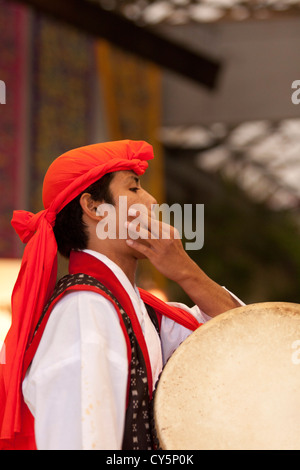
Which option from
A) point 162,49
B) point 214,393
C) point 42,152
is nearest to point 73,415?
point 214,393

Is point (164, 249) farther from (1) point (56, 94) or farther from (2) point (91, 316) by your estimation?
(1) point (56, 94)

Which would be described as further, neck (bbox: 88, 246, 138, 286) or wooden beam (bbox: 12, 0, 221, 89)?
wooden beam (bbox: 12, 0, 221, 89)

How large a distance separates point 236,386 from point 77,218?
0.55m

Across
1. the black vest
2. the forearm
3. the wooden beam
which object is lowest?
the black vest

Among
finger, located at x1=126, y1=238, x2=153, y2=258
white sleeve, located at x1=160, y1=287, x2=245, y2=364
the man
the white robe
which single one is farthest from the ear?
white sleeve, located at x1=160, y1=287, x2=245, y2=364

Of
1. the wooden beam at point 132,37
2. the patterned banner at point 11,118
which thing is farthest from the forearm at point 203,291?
the wooden beam at point 132,37

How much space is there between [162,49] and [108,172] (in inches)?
197

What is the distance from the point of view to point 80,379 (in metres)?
1.34

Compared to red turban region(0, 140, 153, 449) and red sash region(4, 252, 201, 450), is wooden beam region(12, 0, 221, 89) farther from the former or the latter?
red sash region(4, 252, 201, 450)

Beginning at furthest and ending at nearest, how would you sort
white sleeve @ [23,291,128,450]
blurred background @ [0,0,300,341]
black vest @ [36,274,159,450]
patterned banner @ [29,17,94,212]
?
patterned banner @ [29,17,94,212]
blurred background @ [0,0,300,341]
black vest @ [36,274,159,450]
white sleeve @ [23,291,128,450]

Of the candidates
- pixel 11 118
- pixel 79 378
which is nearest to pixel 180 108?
pixel 11 118

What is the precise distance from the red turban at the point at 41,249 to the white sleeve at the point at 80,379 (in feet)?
0.15

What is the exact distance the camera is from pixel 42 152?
202 inches

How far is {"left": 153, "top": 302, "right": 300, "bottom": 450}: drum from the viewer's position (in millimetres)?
1373
